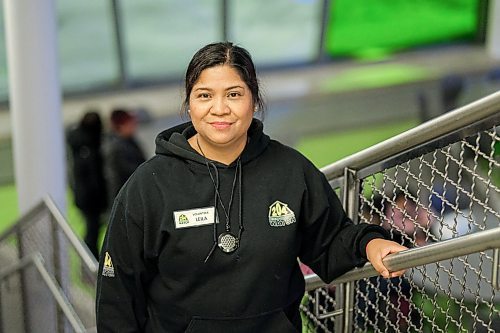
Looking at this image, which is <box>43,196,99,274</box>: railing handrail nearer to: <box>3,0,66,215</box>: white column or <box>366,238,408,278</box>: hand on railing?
<box>366,238,408,278</box>: hand on railing

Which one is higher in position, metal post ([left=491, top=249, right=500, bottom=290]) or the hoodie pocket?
metal post ([left=491, top=249, right=500, bottom=290])

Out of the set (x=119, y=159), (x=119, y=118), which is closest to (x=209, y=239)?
(x=119, y=159)

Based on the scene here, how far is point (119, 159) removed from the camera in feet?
28.0

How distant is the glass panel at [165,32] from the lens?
36.2ft

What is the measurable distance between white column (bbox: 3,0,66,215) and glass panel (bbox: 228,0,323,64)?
4464 millimetres

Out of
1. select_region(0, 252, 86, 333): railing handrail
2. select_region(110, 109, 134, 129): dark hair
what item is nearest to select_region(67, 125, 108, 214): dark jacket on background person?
select_region(110, 109, 134, 129): dark hair

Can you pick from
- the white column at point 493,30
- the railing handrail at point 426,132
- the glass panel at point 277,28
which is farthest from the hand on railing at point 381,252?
the white column at point 493,30

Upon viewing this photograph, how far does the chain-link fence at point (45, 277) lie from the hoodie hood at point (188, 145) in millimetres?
1385

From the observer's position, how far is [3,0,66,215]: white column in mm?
7062

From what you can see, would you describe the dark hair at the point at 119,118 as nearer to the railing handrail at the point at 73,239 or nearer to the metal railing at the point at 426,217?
the railing handrail at the point at 73,239

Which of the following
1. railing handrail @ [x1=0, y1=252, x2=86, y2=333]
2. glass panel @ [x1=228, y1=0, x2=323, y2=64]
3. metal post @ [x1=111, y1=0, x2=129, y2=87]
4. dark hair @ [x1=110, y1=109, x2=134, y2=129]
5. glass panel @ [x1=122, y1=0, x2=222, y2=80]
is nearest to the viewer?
railing handrail @ [x1=0, y1=252, x2=86, y2=333]

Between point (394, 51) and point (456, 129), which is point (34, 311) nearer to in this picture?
point (456, 129)

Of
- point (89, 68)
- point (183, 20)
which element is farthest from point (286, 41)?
point (89, 68)

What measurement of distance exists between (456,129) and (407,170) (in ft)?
1.27
